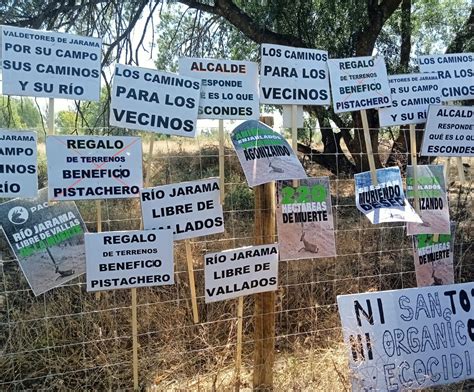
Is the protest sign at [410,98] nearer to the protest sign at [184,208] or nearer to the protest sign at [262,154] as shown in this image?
the protest sign at [262,154]

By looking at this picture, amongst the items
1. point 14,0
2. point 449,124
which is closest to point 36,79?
point 449,124

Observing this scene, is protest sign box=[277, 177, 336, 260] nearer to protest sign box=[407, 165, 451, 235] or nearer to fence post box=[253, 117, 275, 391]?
fence post box=[253, 117, 275, 391]

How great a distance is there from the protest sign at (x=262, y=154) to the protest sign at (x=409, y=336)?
0.98m

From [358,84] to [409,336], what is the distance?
69.6 inches

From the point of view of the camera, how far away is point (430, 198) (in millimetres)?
3521

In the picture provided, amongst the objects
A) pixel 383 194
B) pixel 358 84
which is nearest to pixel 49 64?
pixel 358 84

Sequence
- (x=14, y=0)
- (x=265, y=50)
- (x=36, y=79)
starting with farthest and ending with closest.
A: (x=14, y=0) < (x=265, y=50) < (x=36, y=79)

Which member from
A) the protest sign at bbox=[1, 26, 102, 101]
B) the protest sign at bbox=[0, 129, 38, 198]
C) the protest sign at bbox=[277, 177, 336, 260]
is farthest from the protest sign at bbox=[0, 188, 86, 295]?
the protest sign at bbox=[277, 177, 336, 260]

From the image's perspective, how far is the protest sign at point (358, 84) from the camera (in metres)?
3.26

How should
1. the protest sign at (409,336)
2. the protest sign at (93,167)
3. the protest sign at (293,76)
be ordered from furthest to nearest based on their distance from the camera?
the protest sign at (409,336)
the protest sign at (293,76)
the protest sign at (93,167)

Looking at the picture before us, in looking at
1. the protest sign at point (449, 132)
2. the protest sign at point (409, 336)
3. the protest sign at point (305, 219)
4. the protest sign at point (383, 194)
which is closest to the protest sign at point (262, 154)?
the protest sign at point (305, 219)

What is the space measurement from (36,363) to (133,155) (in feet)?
5.76

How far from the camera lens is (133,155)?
283 centimetres

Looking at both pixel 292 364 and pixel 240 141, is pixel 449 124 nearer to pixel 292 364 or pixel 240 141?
pixel 240 141
